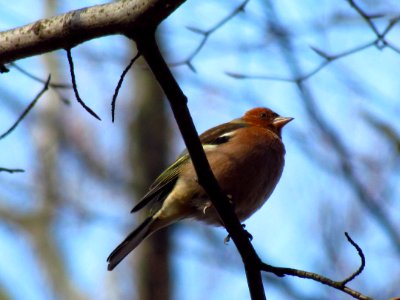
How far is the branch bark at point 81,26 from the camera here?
2762mm

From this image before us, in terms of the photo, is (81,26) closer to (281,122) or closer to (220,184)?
(220,184)

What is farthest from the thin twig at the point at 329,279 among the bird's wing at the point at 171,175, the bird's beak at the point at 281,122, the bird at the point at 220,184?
the bird's beak at the point at 281,122

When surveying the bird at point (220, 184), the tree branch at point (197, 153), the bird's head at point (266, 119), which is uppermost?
the tree branch at point (197, 153)

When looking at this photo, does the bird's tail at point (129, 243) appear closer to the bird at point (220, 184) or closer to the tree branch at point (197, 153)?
the bird at point (220, 184)

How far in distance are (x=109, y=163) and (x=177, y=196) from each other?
25.4 feet

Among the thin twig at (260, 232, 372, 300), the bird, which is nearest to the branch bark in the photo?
the thin twig at (260, 232, 372, 300)

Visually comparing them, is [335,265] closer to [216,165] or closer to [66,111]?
[216,165]

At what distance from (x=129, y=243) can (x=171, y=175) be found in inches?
23.0

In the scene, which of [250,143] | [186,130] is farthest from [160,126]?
[186,130]

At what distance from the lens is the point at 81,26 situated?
291cm

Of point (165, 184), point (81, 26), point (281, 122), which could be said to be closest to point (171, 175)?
point (165, 184)

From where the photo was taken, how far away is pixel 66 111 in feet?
44.9

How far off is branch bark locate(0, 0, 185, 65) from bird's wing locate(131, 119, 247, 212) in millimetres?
1984

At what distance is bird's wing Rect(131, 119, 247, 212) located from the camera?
16.5ft
